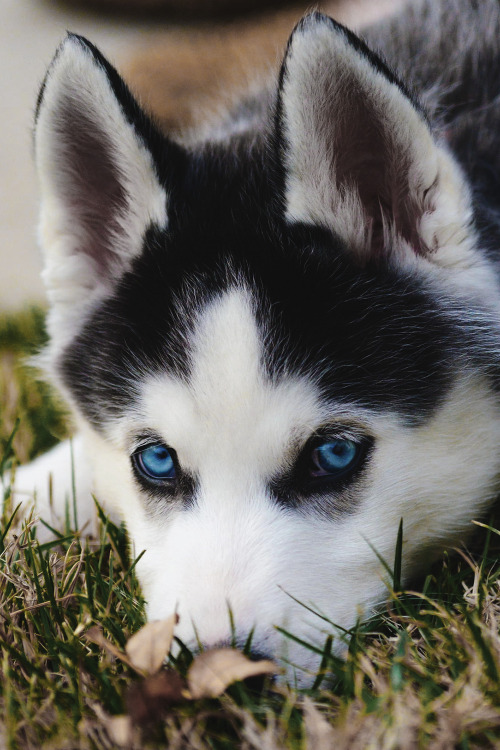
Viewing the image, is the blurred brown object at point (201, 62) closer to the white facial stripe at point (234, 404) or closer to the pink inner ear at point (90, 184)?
the pink inner ear at point (90, 184)

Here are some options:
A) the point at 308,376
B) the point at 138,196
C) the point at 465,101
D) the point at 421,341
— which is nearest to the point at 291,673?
the point at 308,376

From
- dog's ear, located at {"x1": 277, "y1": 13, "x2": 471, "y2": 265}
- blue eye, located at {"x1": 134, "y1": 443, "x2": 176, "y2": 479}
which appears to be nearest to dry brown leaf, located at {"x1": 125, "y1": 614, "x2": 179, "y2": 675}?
blue eye, located at {"x1": 134, "y1": 443, "x2": 176, "y2": 479}

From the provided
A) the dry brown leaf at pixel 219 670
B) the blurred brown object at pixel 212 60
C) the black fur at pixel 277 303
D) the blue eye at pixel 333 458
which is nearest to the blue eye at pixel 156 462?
the black fur at pixel 277 303

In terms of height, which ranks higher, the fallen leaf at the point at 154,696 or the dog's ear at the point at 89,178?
the dog's ear at the point at 89,178

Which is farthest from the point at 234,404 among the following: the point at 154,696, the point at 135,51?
the point at 135,51

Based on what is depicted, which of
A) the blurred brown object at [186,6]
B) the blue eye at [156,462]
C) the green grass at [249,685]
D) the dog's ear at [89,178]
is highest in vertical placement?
the blurred brown object at [186,6]

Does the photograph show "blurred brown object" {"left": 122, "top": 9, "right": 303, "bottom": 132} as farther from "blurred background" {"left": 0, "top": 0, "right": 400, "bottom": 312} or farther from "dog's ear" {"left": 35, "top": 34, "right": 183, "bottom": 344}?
"dog's ear" {"left": 35, "top": 34, "right": 183, "bottom": 344}

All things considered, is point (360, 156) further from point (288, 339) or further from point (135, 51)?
point (135, 51)

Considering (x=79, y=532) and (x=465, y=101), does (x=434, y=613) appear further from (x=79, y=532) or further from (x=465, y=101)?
(x=465, y=101)
